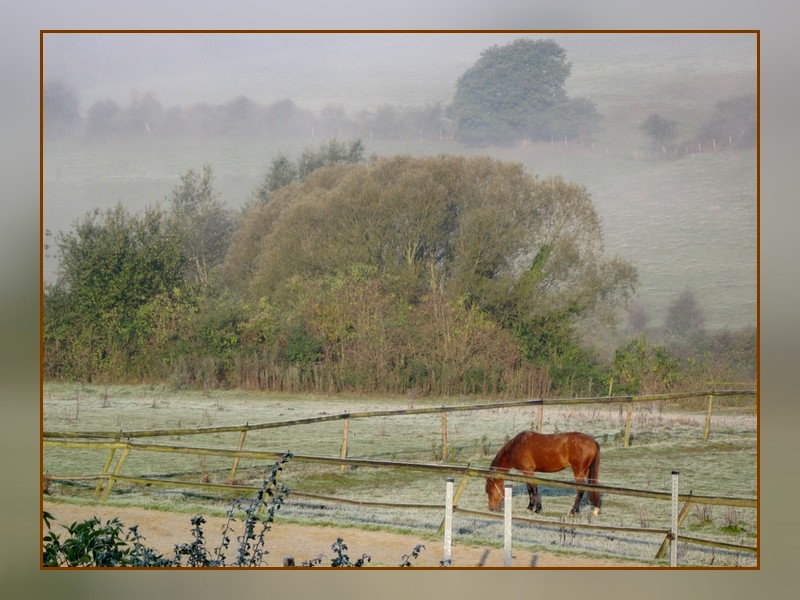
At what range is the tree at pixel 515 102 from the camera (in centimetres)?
906

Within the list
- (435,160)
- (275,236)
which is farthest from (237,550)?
(435,160)

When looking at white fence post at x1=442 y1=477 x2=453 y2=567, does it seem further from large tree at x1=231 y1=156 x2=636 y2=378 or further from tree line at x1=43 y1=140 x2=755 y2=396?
large tree at x1=231 y1=156 x2=636 y2=378

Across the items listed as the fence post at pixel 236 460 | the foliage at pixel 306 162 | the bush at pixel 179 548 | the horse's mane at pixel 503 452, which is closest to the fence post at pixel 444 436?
the horse's mane at pixel 503 452

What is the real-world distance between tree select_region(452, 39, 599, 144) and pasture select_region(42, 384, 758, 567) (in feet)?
6.73

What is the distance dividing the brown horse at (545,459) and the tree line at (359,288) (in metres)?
0.36

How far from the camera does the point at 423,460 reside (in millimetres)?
9312

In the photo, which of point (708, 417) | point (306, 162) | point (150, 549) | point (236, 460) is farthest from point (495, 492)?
point (306, 162)

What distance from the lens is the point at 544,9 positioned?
8.91 metres

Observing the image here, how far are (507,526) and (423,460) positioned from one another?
3.03 ft

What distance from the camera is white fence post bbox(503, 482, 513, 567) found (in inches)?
340

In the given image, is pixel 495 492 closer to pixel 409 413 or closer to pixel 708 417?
pixel 409 413

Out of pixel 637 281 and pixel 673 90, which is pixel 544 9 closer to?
pixel 673 90

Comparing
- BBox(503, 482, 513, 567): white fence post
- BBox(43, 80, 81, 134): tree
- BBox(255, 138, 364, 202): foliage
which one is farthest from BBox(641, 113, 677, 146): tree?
BBox(43, 80, 81, 134): tree
